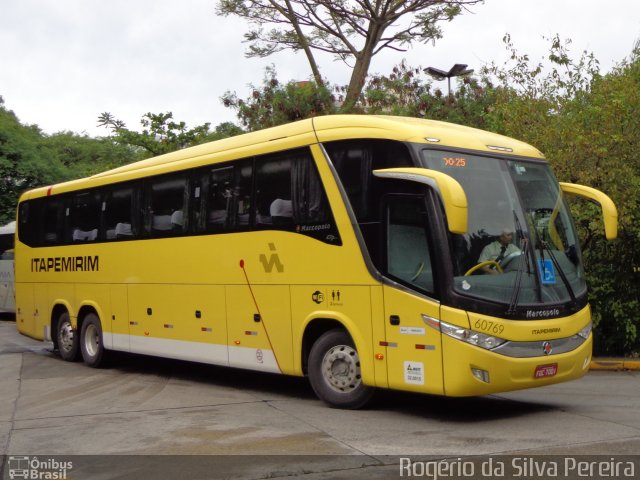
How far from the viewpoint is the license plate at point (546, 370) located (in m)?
9.15

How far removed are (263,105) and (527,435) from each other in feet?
61.4

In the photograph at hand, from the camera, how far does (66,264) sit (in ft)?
53.6

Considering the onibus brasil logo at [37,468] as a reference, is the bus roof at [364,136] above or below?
above

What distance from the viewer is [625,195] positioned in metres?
14.2

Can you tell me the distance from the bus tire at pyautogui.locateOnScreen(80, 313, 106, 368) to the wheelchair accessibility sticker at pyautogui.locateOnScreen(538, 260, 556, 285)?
28.2ft

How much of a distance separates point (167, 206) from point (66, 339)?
15.3 feet

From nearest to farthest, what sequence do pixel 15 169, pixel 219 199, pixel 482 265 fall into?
pixel 482 265 → pixel 219 199 → pixel 15 169

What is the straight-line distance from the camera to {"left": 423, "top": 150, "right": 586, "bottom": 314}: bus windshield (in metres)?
9.05

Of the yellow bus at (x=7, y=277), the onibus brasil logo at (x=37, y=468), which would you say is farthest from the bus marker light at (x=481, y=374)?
the yellow bus at (x=7, y=277)

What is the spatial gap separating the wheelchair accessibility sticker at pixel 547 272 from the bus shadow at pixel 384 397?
154 cm

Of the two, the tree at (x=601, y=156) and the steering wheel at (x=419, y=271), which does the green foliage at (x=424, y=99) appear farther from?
the steering wheel at (x=419, y=271)

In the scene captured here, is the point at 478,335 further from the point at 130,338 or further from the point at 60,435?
the point at 130,338

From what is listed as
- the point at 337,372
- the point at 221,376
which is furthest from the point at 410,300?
the point at 221,376

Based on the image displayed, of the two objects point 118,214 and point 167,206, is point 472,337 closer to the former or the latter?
point 167,206
